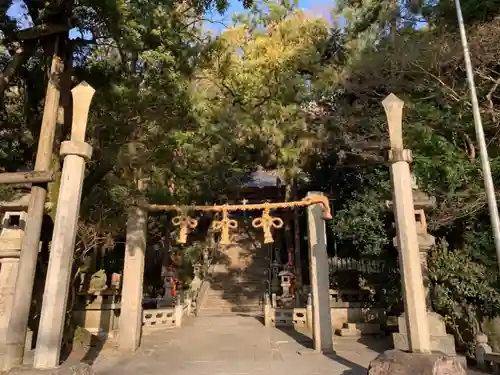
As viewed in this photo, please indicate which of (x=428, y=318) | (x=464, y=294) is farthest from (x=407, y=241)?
(x=464, y=294)

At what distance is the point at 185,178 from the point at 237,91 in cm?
449

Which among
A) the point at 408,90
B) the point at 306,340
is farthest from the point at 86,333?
the point at 408,90

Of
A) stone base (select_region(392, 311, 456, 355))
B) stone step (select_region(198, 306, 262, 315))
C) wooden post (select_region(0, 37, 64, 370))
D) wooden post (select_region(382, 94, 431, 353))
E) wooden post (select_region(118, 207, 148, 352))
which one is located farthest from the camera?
stone step (select_region(198, 306, 262, 315))

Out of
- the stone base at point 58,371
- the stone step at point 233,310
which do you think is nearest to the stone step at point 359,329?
the stone step at point 233,310

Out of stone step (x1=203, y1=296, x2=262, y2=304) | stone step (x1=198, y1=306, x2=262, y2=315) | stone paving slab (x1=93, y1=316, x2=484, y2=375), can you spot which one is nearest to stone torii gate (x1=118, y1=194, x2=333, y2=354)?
stone paving slab (x1=93, y1=316, x2=484, y2=375)

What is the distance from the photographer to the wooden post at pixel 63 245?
4.75 m

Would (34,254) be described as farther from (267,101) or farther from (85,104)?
(267,101)

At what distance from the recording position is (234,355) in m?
8.67

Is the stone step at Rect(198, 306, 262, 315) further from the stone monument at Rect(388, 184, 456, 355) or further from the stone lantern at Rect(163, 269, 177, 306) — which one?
the stone monument at Rect(388, 184, 456, 355)

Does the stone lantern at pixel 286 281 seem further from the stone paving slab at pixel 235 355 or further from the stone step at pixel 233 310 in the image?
the stone paving slab at pixel 235 355

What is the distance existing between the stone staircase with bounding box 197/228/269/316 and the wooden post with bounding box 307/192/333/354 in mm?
6757

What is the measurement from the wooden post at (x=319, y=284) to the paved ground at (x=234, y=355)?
362mm

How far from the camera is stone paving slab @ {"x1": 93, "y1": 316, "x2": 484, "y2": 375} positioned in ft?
23.9

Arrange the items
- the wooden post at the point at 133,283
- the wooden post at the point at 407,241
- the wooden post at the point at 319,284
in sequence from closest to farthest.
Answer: the wooden post at the point at 407,241 < the wooden post at the point at 319,284 < the wooden post at the point at 133,283
